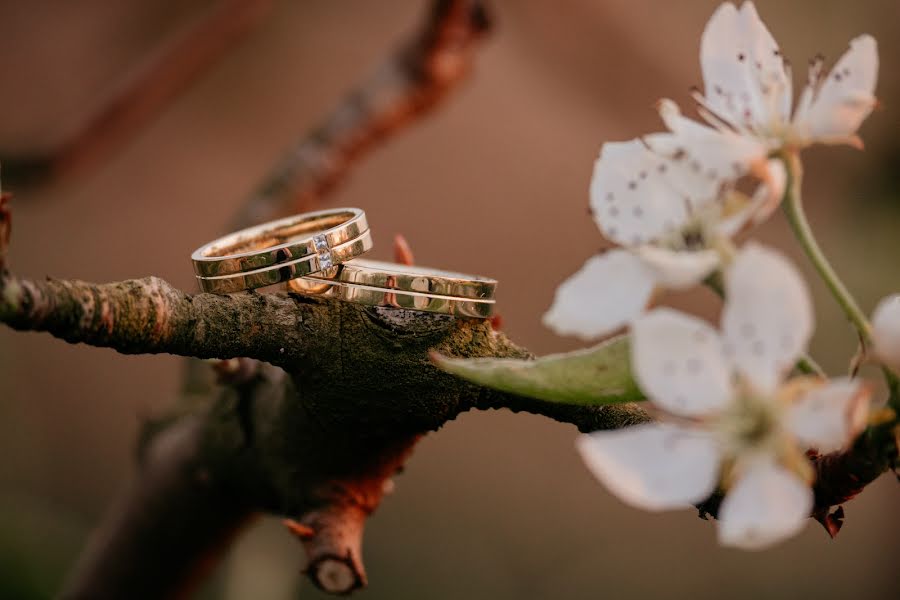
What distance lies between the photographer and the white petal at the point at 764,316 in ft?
0.81

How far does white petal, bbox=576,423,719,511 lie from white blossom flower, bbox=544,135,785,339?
4 cm

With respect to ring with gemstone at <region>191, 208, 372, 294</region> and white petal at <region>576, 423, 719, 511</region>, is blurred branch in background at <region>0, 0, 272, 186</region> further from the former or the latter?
→ white petal at <region>576, 423, 719, 511</region>

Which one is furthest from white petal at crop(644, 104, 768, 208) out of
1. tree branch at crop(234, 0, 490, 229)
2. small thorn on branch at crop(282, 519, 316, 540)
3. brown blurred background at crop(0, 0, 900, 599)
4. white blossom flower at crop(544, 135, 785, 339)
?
brown blurred background at crop(0, 0, 900, 599)

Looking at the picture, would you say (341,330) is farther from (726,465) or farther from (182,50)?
(182,50)

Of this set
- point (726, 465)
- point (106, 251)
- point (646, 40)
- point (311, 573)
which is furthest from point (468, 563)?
point (726, 465)

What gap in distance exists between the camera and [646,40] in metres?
1.72

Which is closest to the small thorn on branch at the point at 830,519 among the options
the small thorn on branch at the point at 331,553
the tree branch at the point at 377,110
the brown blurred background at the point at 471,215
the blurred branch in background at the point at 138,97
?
the small thorn on branch at the point at 331,553

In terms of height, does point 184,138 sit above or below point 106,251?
above

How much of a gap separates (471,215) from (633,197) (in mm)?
1451

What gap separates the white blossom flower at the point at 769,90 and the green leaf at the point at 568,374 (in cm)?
8

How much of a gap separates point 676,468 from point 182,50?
908 mm

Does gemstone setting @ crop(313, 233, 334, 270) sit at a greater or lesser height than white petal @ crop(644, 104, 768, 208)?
lesser

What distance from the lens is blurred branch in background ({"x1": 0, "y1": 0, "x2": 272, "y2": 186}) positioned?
0.98m

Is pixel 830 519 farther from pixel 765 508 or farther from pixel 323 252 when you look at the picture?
pixel 323 252
